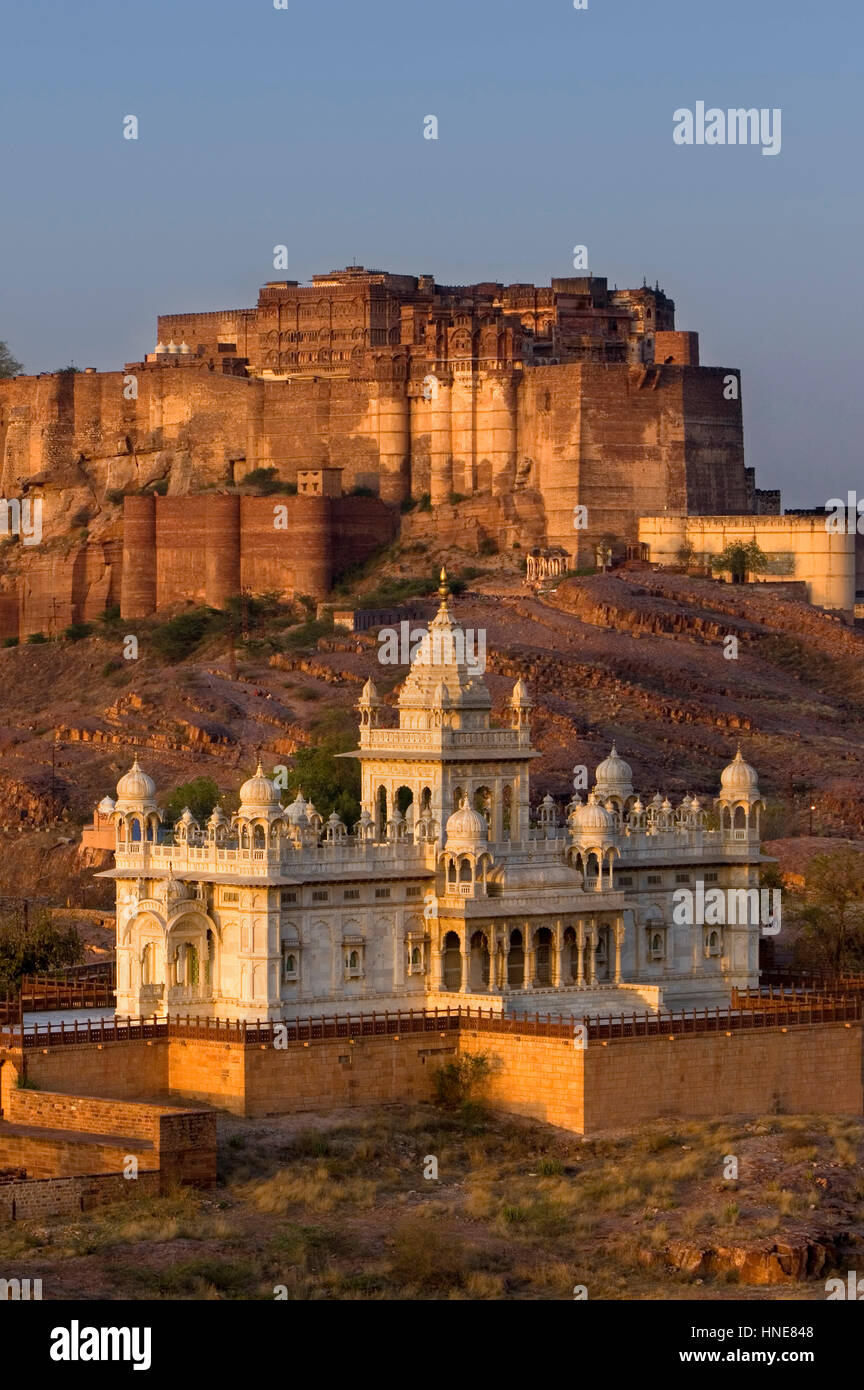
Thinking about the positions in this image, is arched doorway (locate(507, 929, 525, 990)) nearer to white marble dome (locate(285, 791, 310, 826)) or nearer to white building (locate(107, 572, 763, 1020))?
white building (locate(107, 572, 763, 1020))

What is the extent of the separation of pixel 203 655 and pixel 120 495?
59.3 feet

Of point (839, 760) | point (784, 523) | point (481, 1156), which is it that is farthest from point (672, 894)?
point (784, 523)

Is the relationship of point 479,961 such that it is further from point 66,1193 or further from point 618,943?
point 66,1193

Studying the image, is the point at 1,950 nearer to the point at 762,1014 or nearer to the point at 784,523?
the point at 762,1014

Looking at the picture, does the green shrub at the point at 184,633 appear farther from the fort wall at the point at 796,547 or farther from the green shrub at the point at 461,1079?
the green shrub at the point at 461,1079

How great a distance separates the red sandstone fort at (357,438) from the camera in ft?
416

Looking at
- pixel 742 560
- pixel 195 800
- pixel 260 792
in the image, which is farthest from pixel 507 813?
pixel 742 560

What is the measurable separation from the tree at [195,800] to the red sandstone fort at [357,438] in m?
31.7

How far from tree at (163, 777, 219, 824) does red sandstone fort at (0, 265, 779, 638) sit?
31742 millimetres

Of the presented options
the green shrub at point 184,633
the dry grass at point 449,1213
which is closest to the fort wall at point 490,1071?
the dry grass at point 449,1213

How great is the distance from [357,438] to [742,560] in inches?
650

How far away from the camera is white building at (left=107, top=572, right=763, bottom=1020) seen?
217ft

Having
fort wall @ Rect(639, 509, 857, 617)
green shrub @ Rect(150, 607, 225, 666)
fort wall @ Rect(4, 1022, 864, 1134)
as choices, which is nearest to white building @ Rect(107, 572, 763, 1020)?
fort wall @ Rect(4, 1022, 864, 1134)

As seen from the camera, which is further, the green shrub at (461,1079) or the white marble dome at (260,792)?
the white marble dome at (260,792)
